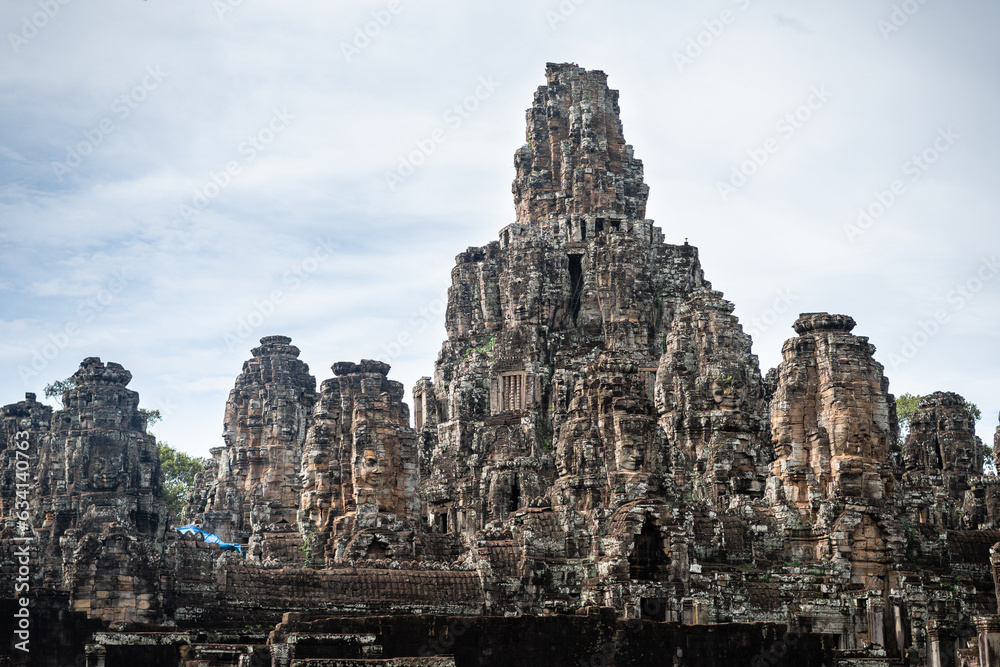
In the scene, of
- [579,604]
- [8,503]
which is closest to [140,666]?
[579,604]

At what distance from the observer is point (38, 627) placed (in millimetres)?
28031

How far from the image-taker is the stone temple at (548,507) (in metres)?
27.8

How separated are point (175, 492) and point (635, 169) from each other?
3886 centimetres

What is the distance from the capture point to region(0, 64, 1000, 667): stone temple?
91.3 ft

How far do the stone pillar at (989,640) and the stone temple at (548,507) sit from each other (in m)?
0.05

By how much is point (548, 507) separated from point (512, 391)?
19.2m

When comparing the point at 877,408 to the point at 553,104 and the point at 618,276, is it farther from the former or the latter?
the point at 553,104

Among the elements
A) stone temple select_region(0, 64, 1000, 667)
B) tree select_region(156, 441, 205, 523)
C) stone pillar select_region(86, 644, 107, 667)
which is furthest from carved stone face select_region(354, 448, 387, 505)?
tree select_region(156, 441, 205, 523)

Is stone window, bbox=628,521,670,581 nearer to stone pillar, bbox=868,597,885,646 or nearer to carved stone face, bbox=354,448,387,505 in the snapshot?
stone pillar, bbox=868,597,885,646

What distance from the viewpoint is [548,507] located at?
4284 centimetres

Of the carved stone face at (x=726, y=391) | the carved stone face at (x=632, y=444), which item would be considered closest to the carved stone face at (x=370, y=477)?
the carved stone face at (x=632, y=444)

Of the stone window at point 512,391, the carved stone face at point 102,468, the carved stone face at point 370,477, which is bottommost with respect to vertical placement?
the carved stone face at point 370,477

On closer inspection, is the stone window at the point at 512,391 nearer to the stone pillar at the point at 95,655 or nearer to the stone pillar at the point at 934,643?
the stone pillar at the point at 934,643

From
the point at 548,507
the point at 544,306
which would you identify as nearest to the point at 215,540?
the point at 548,507
